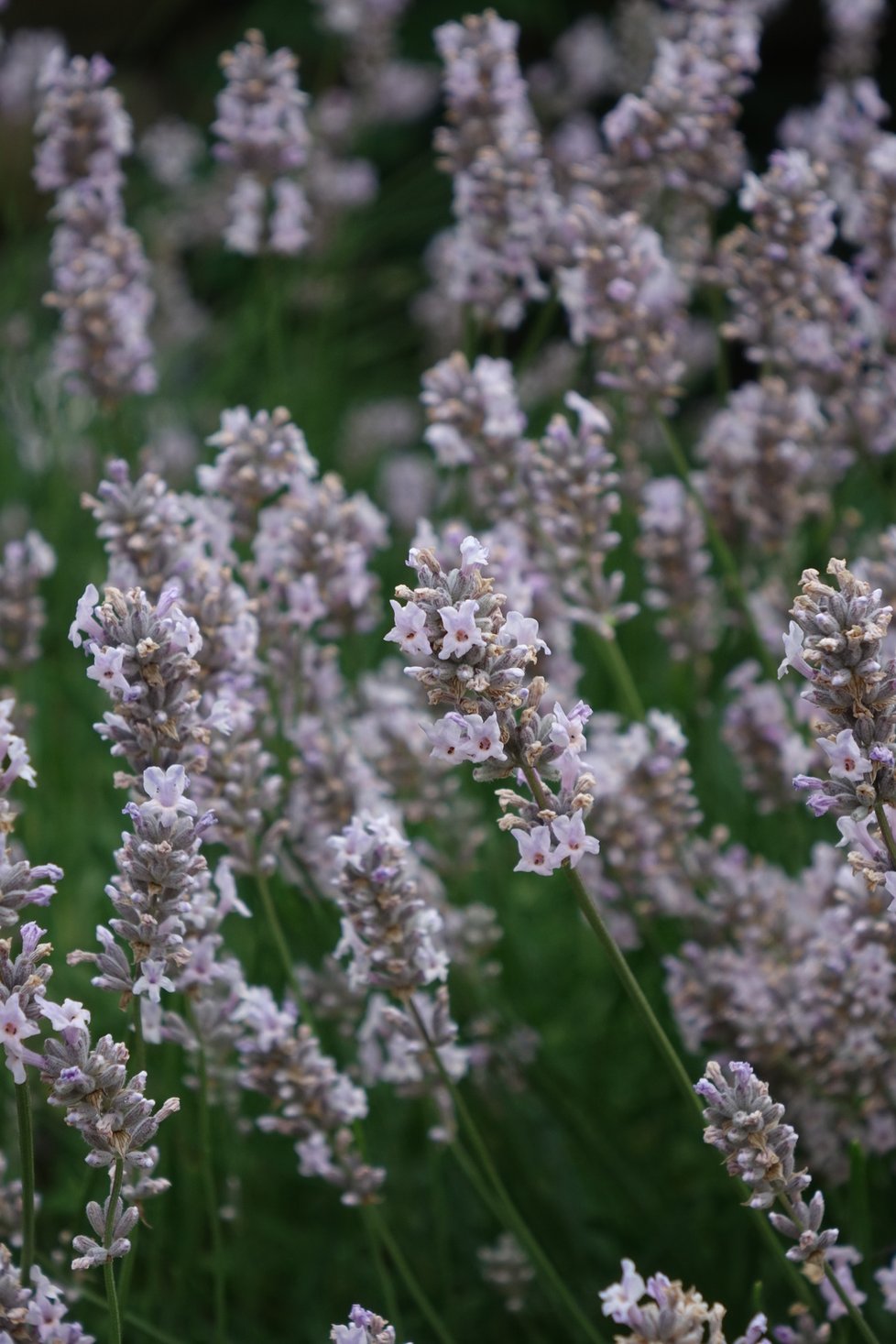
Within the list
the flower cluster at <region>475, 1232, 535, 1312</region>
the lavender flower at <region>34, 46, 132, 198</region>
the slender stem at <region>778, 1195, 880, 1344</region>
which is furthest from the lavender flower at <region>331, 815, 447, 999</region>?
the lavender flower at <region>34, 46, 132, 198</region>

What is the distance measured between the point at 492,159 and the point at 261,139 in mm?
389

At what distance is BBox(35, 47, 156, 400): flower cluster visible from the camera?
7.66 ft

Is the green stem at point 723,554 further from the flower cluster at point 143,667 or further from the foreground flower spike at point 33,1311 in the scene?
the foreground flower spike at point 33,1311

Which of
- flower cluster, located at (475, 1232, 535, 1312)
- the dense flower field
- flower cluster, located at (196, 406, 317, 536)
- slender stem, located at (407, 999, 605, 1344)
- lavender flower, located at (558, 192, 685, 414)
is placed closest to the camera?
the dense flower field

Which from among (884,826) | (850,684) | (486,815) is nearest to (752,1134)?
(884,826)

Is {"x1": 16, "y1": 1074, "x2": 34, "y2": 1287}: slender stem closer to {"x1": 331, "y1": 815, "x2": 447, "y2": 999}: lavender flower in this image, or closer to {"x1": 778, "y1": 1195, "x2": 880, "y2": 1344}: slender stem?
{"x1": 331, "y1": 815, "x2": 447, "y2": 999}: lavender flower

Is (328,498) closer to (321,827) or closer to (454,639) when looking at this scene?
(321,827)

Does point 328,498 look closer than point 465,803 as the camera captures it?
Yes

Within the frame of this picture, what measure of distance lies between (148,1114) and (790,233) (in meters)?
1.43

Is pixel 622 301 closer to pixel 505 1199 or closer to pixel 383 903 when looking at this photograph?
pixel 383 903

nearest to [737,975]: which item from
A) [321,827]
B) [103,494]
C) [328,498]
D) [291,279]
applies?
[321,827]

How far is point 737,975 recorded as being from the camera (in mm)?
1833

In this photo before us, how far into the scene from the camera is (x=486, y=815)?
239 cm

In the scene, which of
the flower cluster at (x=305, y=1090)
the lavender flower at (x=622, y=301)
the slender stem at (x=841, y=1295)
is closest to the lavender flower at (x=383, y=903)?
the flower cluster at (x=305, y=1090)
